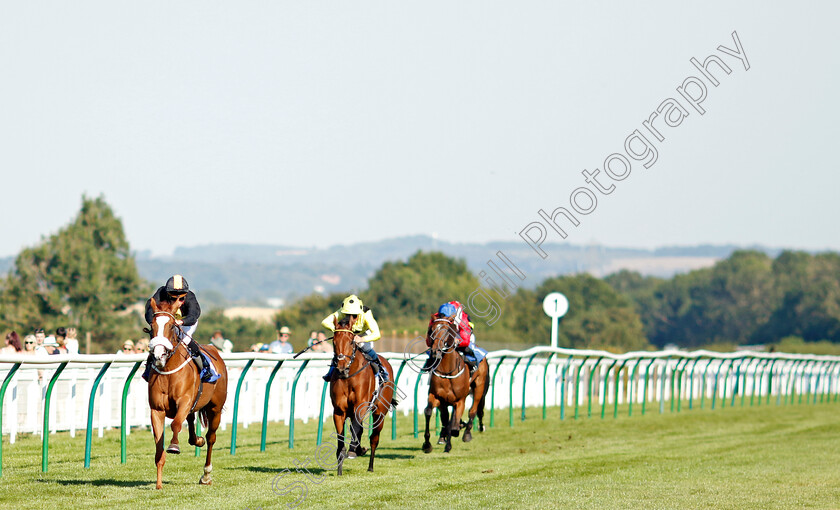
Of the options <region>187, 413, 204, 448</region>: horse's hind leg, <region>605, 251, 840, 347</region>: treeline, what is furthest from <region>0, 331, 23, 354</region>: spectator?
<region>605, 251, 840, 347</region>: treeline

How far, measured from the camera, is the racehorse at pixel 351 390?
36.8ft

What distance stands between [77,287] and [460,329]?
4413cm

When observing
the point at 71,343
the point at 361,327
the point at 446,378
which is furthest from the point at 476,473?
the point at 71,343

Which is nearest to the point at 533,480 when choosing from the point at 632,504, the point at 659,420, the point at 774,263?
the point at 632,504

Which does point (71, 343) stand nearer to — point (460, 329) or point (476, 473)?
Result: point (460, 329)

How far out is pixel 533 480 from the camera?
11484 millimetres

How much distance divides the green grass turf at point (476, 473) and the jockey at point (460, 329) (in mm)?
1042

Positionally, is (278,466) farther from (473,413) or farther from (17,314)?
(17,314)

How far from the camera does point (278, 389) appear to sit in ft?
59.2

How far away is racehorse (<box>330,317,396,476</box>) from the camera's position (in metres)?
11.2

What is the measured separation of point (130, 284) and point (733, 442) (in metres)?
43.8

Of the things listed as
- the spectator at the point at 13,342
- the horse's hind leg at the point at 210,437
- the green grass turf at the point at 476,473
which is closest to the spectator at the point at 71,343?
the spectator at the point at 13,342

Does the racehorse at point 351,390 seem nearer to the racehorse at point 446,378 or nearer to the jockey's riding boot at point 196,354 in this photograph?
the jockey's riding boot at point 196,354

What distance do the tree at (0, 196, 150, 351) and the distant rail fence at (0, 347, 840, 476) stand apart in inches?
1243
